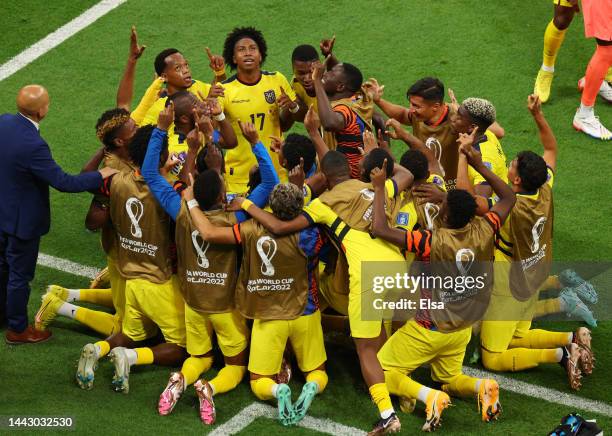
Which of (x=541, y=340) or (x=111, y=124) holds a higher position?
(x=111, y=124)

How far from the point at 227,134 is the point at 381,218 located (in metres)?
2.12

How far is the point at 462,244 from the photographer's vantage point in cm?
840

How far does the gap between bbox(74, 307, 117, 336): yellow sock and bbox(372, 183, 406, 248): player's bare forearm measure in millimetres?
2604

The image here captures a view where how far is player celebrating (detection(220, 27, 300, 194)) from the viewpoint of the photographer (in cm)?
1035

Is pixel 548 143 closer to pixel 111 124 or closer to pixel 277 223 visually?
pixel 277 223

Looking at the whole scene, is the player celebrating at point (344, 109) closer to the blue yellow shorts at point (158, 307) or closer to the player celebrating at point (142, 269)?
the player celebrating at point (142, 269)

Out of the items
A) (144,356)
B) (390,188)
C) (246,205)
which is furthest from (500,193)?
(144,356)

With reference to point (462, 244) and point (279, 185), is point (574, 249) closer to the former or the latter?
point (462, 244)

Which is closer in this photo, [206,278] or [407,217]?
[206,278]

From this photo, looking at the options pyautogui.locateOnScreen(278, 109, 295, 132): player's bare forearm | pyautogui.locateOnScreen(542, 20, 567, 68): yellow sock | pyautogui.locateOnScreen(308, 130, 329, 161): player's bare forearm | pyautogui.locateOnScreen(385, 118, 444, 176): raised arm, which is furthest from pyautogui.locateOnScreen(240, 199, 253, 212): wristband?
pyautogui.locateOnScreen(542, 20, 567, 68): yellow sock

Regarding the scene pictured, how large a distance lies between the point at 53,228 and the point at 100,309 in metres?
1.62

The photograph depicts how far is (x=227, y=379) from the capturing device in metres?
8.71

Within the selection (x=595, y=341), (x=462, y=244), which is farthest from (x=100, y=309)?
(x=595, y=341)

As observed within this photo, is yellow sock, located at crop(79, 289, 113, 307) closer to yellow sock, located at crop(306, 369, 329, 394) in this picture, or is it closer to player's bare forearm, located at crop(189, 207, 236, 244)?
player's bare forearm, located at crop(189, 207, 236, 244)
